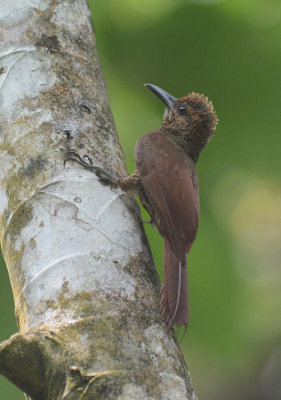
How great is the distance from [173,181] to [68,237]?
1065 mm

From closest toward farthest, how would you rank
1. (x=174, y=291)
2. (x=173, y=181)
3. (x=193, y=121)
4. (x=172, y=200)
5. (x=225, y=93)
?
(x=174, y=291)
(x=172, y=200)
(x=173, y=181)
(x=193, y=121)
(x=225, y=93)

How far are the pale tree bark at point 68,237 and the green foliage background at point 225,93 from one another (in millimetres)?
1504

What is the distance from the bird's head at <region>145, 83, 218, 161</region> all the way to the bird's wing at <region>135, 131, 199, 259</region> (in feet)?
1.05

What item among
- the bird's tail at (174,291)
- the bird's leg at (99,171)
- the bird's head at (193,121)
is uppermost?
the bird's leg at (99,171)

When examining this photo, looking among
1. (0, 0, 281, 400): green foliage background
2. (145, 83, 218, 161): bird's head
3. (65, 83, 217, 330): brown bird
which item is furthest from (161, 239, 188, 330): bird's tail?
(0, 0, 281, 400): green foliage background

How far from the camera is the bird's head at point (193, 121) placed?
3.43 m

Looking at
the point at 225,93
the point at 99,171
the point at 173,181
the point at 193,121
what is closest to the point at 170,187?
the point at 173,181

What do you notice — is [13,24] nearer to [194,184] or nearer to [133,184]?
[133,184]

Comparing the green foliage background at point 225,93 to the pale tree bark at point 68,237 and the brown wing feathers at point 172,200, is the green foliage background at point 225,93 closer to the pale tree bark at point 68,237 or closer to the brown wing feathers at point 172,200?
the brown wing feathers at point 172,200

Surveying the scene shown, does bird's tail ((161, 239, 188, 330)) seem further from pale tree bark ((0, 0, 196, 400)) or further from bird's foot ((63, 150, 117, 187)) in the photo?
bird's foot ((63, 150, 117, 187))

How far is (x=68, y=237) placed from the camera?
5.72 ft

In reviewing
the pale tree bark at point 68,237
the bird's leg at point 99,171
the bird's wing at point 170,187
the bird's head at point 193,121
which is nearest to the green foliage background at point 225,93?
the bird's head at point 193,121

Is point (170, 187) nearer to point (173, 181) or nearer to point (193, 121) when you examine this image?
point (173, 181)

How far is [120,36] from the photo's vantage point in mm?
4125
